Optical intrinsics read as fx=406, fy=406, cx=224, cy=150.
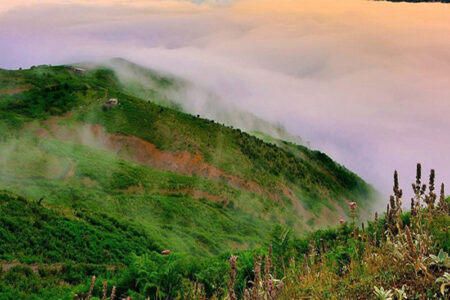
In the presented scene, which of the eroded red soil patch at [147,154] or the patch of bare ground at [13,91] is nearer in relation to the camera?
the eroded red soil patch at [147,154]

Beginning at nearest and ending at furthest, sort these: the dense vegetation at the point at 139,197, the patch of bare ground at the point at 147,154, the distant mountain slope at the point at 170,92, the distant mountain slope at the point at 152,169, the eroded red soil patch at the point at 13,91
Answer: the dense vegetation at the point at 139,197, the distant mountain slope at the point at 152,169, the patch of bare ground at the point at 147,154, the eroded red soil patch at the point at 13,91, the distant mountain slope at the point at 170,92

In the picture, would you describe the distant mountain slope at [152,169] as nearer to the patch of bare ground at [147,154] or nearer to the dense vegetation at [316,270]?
the patch of bare ground at [147,154]

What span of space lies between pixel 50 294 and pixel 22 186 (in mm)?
34240

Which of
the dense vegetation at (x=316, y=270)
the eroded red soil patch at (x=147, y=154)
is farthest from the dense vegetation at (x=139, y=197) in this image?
the eroded red soil patch at (x=147, y=154)

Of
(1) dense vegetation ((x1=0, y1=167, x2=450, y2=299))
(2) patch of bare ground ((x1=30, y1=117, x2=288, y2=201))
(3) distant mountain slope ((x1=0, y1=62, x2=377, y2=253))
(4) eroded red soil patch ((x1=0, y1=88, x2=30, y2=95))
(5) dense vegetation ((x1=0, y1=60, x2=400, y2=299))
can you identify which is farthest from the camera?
(4) eroded red soil patch ((x1=0, y1=88, x2=30, y2=95))

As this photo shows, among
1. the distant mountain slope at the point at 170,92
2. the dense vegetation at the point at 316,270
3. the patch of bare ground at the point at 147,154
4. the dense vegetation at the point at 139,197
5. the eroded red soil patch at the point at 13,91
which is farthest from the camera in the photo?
the distant mountain slope at the point at 170,92

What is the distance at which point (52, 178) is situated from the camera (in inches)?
2202

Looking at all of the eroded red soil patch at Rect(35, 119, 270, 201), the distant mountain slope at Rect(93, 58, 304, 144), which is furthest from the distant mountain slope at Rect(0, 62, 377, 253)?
the distant mountain slope at Rect(93, 58, 304, 144)

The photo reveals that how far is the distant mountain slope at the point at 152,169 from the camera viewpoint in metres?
51.9

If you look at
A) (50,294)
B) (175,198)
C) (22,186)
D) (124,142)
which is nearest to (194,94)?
(124,142)

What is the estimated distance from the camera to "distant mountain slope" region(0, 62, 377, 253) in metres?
51.9

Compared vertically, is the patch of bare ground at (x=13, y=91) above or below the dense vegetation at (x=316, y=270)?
below

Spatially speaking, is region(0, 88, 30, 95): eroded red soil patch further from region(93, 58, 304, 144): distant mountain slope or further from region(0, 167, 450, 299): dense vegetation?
region(0, 167, 450, 299): dense vegetation

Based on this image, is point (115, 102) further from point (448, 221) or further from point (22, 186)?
point (448, 221)
